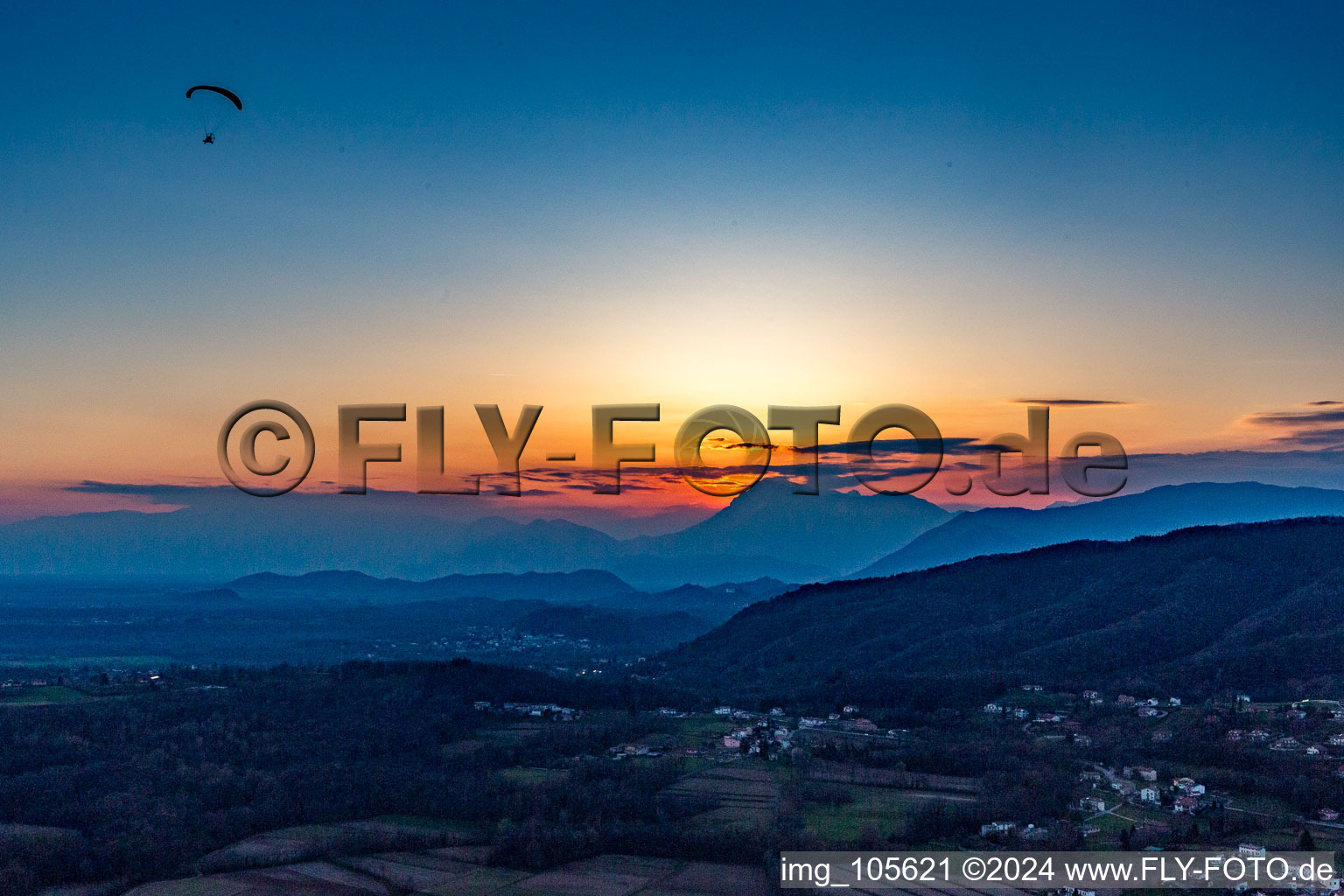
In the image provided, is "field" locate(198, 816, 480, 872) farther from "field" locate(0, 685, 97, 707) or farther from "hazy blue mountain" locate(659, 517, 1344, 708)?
"hazy blue mountain" locate(659, 517, 1344, 708)

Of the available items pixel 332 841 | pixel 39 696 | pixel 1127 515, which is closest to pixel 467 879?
pixel 332 841

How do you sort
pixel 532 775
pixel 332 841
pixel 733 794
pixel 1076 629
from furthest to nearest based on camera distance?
pixel 1076 629 → pixel 532 775 → pixel 733 794 → pixel 332 841

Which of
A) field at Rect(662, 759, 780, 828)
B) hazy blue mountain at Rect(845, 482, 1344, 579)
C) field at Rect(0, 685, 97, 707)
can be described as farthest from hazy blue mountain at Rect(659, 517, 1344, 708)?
hazy blue mountain at Rect(845, 482, 1344, 579)

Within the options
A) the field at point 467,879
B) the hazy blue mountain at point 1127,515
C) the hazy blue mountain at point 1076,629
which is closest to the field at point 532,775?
the field at point 467,879

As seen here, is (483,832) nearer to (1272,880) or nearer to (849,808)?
(849,808)

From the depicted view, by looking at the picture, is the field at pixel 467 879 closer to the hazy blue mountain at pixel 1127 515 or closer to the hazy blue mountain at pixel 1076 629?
the hazy blue mountain at pixel 1076 629


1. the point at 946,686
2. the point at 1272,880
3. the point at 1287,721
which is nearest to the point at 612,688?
the point at 946,686

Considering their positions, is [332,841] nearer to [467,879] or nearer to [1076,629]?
[467,879]
